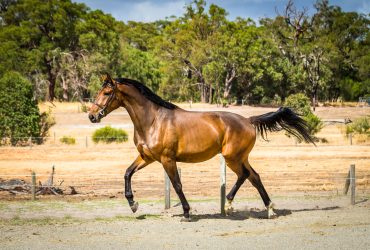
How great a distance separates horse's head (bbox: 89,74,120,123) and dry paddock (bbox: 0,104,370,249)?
1998 millimetres

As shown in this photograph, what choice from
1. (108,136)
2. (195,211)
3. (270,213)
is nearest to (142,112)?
(195,211)

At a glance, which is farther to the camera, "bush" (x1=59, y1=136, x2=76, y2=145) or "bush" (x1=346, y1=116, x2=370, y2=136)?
"bush" (x1=346, y1=116, x2=370, y2=136)

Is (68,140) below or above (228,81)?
below

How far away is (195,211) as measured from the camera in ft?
36.9

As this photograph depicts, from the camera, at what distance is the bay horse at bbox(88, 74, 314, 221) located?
31.4 ft

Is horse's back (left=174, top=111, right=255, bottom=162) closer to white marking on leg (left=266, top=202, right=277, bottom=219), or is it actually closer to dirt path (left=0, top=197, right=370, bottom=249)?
white marking on leg (left=266, top=202, right=277, bottom=219)

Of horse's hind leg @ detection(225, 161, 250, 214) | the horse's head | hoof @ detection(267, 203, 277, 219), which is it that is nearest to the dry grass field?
horse's hind leg @ detection(225, 161, 250, 214)

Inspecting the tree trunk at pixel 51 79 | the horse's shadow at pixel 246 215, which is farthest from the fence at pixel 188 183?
the tree trunk at pixel 51 79

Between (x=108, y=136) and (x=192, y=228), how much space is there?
2245 centimetres

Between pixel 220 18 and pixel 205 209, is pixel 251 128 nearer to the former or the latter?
pixel 205 209

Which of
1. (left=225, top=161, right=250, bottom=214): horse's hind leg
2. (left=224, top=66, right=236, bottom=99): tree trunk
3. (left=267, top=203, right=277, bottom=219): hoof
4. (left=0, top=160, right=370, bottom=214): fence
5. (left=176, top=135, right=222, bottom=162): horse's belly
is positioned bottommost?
(left=0, top=160, right=370, bottom=214): fence

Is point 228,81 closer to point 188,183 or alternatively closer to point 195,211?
point 188,183

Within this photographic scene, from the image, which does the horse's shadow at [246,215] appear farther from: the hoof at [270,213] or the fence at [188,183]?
the fence at [188,183]

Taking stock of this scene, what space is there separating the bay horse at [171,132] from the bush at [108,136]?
20.7m
